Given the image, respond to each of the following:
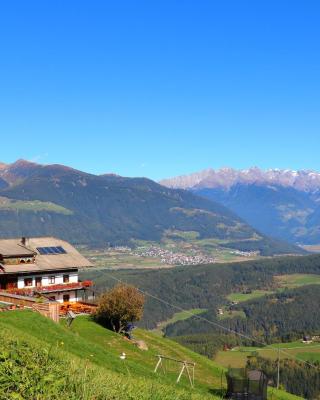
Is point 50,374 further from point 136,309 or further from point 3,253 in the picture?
point 3,253

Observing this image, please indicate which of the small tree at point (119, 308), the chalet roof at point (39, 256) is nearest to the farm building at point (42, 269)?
the chalet roof at point (39, 256)

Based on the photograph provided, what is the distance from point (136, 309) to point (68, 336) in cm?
1780

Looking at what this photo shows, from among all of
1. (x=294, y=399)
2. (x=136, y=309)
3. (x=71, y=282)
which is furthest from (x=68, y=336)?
(x=71, y=282)

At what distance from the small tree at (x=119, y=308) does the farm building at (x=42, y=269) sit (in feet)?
34.7

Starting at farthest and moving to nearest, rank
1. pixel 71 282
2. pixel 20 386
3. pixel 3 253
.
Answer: pixel 71 282 < pixel 3 253 < pixel 20 386

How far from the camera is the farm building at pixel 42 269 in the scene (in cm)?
6462

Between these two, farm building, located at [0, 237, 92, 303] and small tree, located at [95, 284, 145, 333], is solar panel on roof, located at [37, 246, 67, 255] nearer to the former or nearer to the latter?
farm building, located at [0, 237, 92, 303]

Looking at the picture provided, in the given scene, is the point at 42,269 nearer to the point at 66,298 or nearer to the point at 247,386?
the point at 66,298

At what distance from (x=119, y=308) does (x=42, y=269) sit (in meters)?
15.2

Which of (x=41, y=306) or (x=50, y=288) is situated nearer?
(x=41, y=306)

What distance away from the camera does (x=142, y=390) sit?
56.0 ft

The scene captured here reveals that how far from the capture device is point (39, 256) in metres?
68.4

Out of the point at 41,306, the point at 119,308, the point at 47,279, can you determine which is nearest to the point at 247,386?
the point at 41,306

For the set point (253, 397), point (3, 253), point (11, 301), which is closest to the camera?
point (253, 397)
